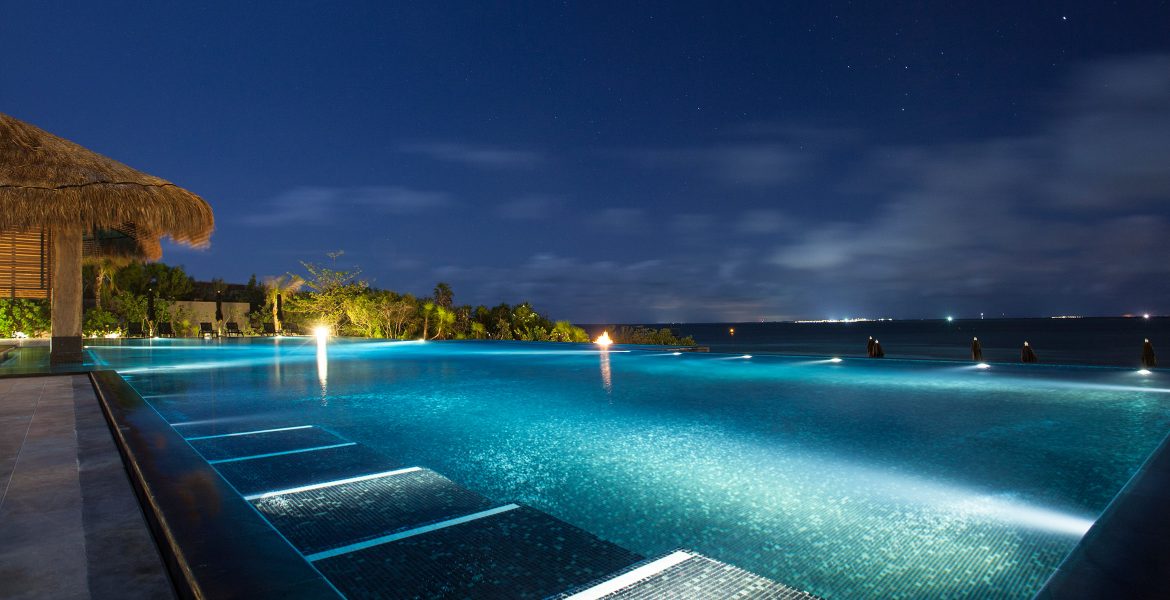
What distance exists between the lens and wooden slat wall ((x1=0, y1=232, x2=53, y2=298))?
1307 cm

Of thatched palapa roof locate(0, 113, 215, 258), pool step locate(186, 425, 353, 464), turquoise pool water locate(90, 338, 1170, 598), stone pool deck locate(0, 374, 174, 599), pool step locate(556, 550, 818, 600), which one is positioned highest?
thatched palapa roof locate(0, 113, 215, 258)

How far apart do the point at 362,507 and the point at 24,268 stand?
54.6ft

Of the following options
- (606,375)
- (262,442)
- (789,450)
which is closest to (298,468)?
(262,442)

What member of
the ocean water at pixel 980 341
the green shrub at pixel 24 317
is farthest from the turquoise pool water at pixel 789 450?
the green shrub at pixel 24 317

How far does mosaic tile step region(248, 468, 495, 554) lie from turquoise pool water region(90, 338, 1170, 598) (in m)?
0.25

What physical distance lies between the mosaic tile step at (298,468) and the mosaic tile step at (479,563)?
0.90 meters

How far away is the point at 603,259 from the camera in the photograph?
44.3 meters

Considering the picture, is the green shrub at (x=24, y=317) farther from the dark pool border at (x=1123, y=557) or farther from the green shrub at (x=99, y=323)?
the dark pool border at (x=1123, y=557)

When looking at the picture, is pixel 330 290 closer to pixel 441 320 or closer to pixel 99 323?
pixel 441 320

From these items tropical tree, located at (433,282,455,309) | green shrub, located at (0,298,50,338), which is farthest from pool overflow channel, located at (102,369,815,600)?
tropical tree, located at (433,282,455,309)

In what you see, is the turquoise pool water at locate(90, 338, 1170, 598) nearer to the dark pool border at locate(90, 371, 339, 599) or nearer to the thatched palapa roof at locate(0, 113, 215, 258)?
the dark pool border at locate(90, 371, 339, 599)

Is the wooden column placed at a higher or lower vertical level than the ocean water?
higher

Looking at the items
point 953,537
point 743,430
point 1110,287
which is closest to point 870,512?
point 953,537

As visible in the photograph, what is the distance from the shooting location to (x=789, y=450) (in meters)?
3.24
